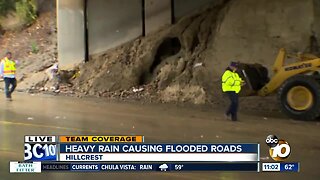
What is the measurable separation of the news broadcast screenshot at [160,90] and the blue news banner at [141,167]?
13 millimetres

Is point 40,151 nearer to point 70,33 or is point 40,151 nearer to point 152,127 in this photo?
point 152,127

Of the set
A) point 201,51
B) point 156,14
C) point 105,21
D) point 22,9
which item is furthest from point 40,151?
point 22,9

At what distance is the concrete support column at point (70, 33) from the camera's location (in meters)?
23.6

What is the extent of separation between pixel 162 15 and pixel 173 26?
1024 mm

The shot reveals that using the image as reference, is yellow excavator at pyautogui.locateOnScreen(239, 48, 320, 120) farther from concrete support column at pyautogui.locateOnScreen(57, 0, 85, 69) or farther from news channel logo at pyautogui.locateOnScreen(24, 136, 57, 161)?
concrete support column at pyautogui.locateOnScreen(57, 0, 85, 69)

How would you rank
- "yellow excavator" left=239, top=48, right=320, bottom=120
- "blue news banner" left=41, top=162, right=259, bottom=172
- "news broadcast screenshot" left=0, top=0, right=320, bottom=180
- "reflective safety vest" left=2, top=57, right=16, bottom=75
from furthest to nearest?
"reflective safety vest" left=2, top=57, right=16, bottom=75, "yellow excavator" left=239, top=48, right=320, bottom=120, "news broadcast screenshot" left=0, top=0, right=320, bottom=180, "blue news banner" left=41, top=162, right=259, bottom=172

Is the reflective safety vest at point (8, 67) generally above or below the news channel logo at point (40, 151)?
above

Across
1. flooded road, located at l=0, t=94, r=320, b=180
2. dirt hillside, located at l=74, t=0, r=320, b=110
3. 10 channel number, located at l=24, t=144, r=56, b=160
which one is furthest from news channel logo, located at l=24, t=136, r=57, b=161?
dirt hillside, located at l=74, t=0, r=320, b=110

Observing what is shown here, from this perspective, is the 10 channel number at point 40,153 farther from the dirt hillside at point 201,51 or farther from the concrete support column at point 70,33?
the concrete support column at point 70,33

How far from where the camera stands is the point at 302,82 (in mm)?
13875

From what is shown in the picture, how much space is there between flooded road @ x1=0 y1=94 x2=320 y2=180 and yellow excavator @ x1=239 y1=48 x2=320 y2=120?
40 cm

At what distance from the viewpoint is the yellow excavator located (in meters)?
13.7

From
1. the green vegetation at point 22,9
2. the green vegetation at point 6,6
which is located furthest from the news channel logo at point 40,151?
the green vegetation at point 6,6


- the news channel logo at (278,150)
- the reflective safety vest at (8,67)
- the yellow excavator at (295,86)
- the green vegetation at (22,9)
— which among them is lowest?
the news channel logo at (278,150)
